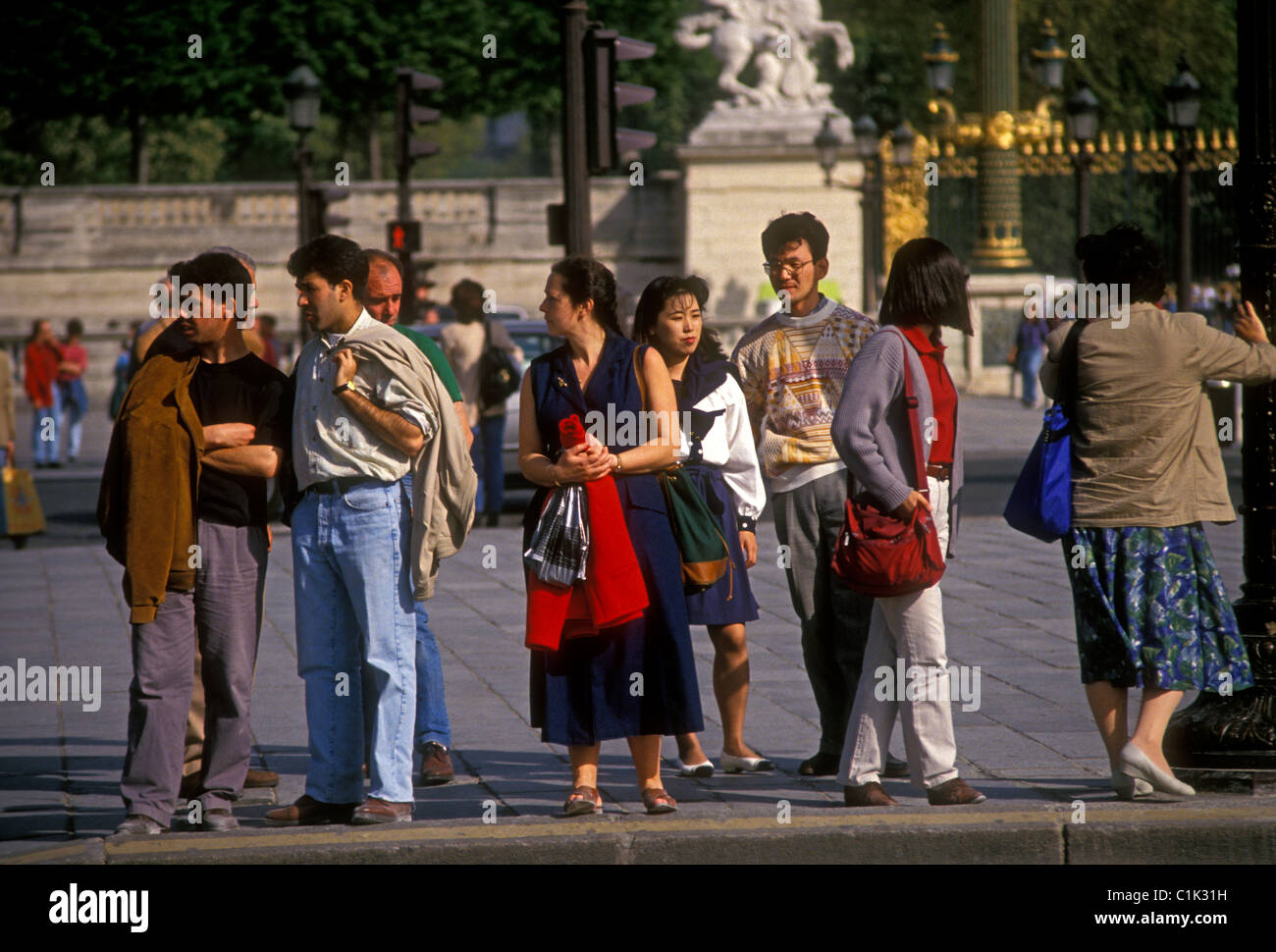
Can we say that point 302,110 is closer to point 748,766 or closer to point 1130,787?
point 748,766

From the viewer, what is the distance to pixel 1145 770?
5625 millimetres

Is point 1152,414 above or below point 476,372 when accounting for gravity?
below

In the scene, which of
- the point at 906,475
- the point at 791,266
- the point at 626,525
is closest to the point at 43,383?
the point at 791,266

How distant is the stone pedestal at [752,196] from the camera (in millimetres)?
32344

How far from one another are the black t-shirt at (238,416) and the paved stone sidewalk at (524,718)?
95cm

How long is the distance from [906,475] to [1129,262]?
3.04 ft

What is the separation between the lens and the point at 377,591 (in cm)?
555

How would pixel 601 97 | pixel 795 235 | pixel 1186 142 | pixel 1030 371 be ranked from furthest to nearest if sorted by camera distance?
pixel 1030 371 → pixel 1186 142 → pixel 601 97 → pixel 795 235

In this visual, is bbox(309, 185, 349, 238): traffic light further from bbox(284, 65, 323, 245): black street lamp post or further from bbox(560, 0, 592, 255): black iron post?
bbox(560, 0, 592, 255): black iron post

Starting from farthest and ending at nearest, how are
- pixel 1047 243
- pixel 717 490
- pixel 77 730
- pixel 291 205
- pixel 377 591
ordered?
pixel 291 205, pixel 1047 243, pixel 77 730, pixel 717 490, pixel 377 591

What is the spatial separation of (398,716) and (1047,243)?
29.7 metres

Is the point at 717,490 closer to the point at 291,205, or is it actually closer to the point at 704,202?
the point at 704,202
